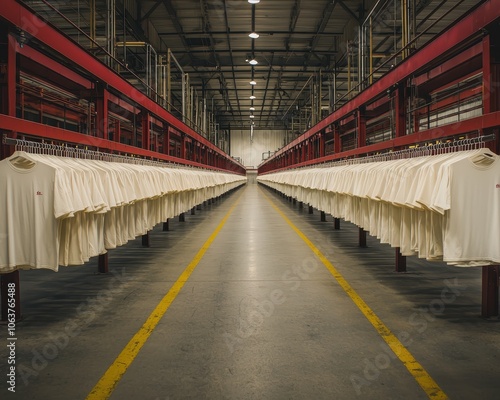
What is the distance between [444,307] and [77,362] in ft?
14.6

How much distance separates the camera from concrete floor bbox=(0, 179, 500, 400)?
11.4ft

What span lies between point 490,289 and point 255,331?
279 cm

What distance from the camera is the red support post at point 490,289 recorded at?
189 inches

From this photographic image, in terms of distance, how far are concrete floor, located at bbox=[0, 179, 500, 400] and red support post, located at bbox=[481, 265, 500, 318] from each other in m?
0.17

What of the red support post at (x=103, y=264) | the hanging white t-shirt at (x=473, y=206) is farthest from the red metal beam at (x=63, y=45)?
the hanging white t-shirt at (x=473, y=206)

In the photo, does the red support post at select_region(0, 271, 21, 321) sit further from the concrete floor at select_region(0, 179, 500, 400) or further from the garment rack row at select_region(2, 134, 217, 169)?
the garment rack row at select_region(2, 134, 217, 169)

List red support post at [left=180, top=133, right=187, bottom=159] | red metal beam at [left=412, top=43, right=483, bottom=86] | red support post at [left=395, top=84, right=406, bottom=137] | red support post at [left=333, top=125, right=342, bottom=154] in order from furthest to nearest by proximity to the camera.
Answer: red support post at [left=180, top=133, right=187, bottom=159] < red support post at [left=333, top=125, right=342, bottom=154] < red support post at [left=395, top=84, right=406, bottom=137] < red metal beam at [left=412, top=43, right=483, bottom=86]

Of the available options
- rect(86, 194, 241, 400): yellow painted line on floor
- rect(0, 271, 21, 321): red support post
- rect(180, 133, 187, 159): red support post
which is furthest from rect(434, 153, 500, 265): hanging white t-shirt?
rect(180, 133, 187, 159): red support post

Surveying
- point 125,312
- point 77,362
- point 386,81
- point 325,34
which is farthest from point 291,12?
point 77,362

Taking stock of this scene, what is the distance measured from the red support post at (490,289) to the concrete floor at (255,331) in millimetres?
174

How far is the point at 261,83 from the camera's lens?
1236 inches

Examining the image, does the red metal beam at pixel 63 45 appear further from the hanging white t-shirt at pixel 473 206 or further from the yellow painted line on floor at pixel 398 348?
the yellow painted line on floor at pixel 398 348

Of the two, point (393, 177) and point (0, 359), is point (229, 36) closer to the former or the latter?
point (393, 177)

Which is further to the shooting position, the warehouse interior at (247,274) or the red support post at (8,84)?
the red support post at (8,84)
